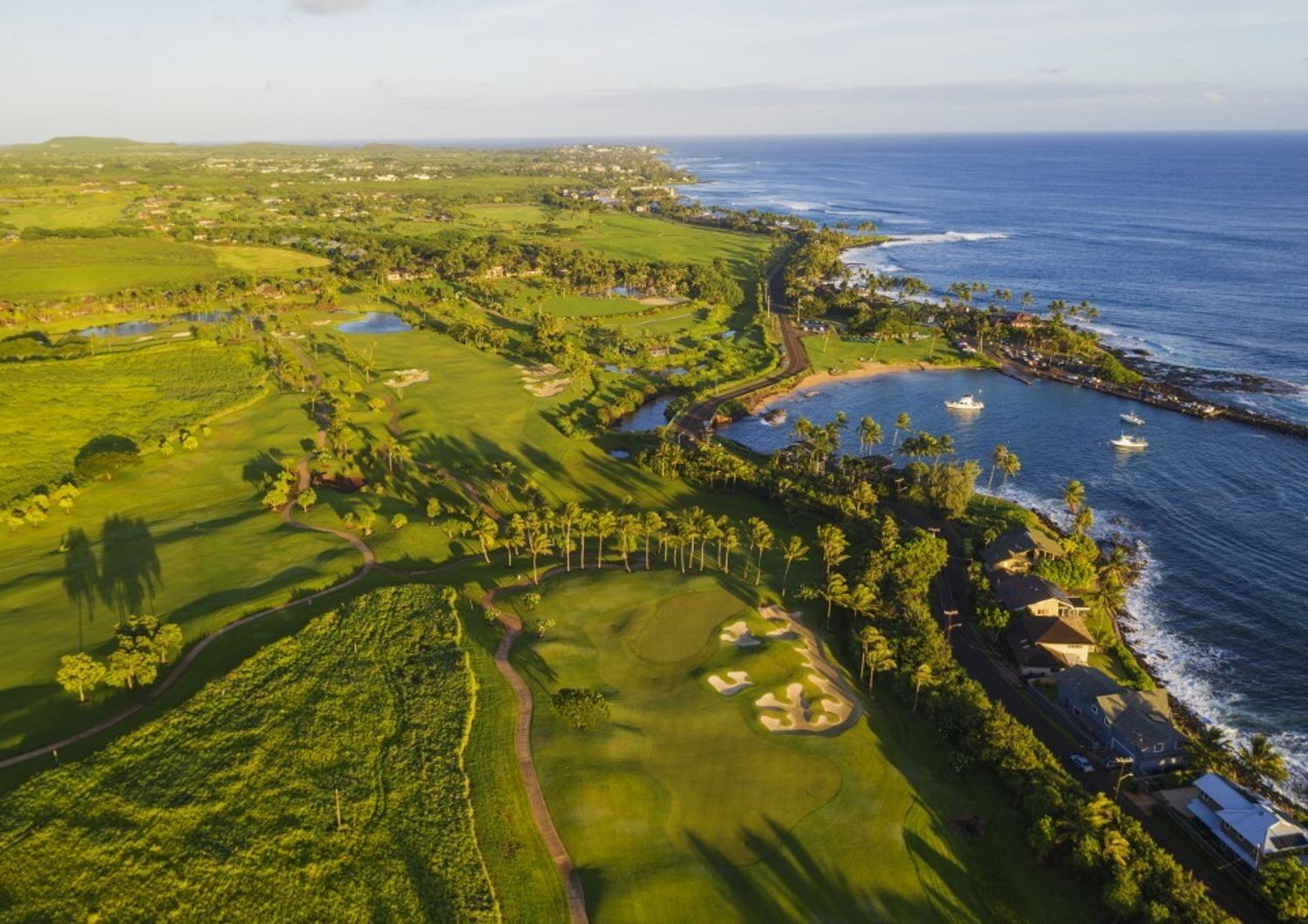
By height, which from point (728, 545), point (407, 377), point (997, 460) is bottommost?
point (728, 545)

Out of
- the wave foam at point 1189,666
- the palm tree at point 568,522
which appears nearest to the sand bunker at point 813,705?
the palm tree at point 568,522

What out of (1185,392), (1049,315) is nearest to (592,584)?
(1185,392)

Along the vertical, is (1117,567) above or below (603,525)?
below

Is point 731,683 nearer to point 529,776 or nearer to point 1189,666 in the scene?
point 529,776

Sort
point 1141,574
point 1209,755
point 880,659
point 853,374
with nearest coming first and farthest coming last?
point 1209,755 < point 880,659 < point 1141,574 < point 853,374

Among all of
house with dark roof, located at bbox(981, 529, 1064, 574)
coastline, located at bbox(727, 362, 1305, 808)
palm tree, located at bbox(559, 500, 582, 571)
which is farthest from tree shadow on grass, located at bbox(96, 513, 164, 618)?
coastline, located at bbox(727, 362, 1305, 808)

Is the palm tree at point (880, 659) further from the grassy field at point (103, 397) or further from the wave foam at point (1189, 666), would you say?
the grassy field at point (103, 397)

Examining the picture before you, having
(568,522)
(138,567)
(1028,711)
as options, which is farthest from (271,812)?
(1028,711)
